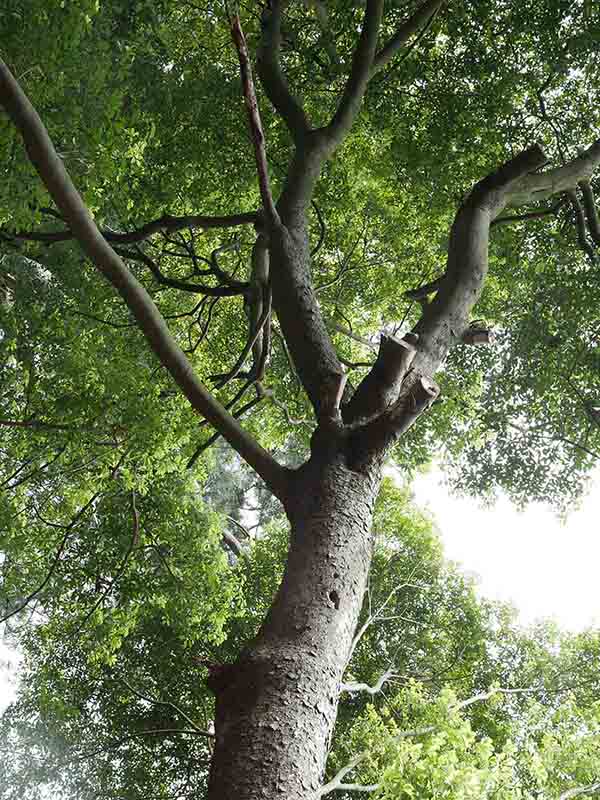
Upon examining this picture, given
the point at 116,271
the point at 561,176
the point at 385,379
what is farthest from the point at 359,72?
the point at 116,271

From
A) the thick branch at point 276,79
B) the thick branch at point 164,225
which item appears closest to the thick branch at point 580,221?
the thick branch at point 276,79

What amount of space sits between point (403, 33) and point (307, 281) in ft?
7.85

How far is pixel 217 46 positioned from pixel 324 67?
100 cm

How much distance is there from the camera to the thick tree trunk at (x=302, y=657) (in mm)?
2109

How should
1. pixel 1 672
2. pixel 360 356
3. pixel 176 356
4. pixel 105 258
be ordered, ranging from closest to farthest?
1. pixel 105 258
2. pixel 176 356
3. pixel 360 356
4. pixel 1 672

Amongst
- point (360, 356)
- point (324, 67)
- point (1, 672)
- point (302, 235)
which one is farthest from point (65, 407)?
point (1, 672)

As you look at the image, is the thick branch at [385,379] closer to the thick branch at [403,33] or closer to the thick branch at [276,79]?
the thick branch at [276,79]

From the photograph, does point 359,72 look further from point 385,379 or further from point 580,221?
point 385,379

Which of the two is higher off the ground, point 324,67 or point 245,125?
point 324,67

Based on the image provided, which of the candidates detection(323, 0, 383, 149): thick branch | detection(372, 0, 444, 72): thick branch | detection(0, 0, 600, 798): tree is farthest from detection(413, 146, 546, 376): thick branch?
detection(372, 0, 444, 72): thick branch

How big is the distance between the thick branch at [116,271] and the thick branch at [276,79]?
2.32m

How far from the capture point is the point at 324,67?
6289mm

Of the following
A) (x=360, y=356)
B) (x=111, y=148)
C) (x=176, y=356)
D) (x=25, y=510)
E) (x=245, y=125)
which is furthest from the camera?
(x=360, y=356)

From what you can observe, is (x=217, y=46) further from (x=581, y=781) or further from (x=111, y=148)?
(x=581, y=781)
